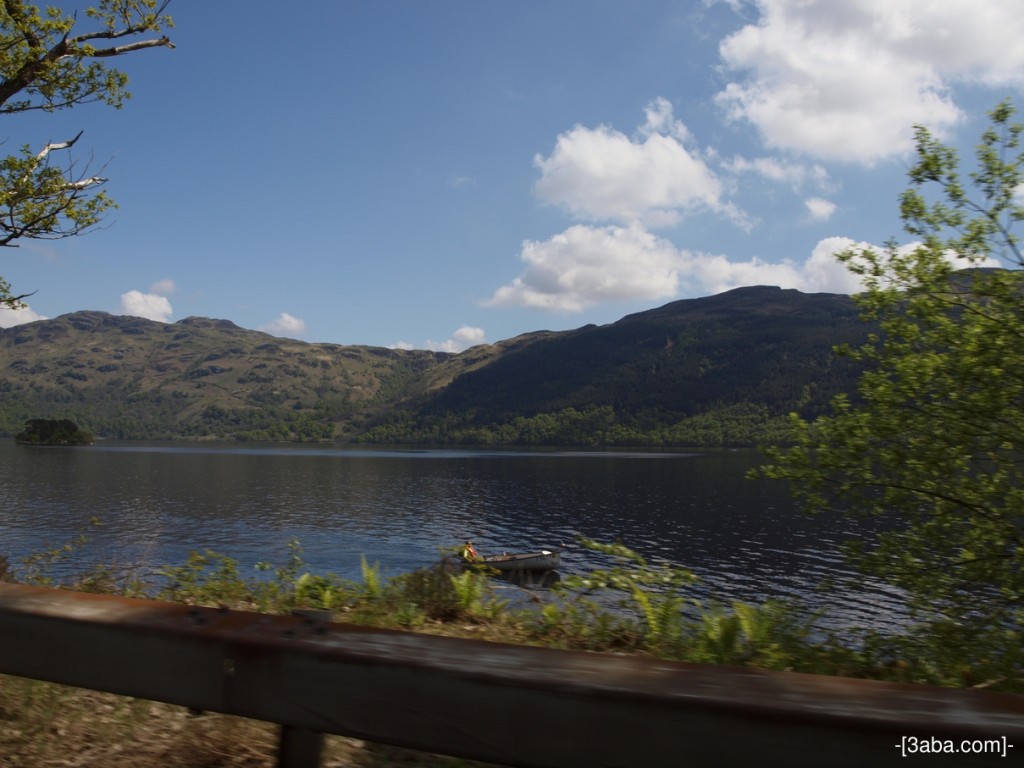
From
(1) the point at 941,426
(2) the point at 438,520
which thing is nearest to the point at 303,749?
(1) the point at 941,426

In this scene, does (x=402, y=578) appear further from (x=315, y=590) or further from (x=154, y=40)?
(x=154, y=40)

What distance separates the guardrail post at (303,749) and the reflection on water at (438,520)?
23352mm

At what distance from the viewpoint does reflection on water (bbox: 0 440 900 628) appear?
51.2 metres

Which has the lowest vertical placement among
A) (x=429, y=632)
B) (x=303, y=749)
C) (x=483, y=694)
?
(x=429, y=632)

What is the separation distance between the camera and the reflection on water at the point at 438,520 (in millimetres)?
51188

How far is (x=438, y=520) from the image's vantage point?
3002 inches

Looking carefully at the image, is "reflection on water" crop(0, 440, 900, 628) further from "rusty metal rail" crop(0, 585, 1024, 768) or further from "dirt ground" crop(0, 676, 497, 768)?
"rusty metal rail" crop(0, 585, 1024, 768)

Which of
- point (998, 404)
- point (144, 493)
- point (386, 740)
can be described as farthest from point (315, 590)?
point (144, 493)

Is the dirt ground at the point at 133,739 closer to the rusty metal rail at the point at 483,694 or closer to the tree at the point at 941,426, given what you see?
the rusty metal rail at the point at 483,694

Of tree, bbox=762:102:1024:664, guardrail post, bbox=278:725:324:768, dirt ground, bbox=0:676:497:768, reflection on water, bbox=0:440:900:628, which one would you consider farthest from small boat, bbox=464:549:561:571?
guardrail post, bbox=278:725:324:768

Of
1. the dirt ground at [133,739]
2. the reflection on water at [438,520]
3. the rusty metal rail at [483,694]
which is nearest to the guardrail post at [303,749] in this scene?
the rusty metal rail at [483,694]

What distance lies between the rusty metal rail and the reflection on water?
76.3ft

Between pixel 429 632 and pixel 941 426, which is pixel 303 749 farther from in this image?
pixel 941 426

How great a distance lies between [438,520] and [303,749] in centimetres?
7502
